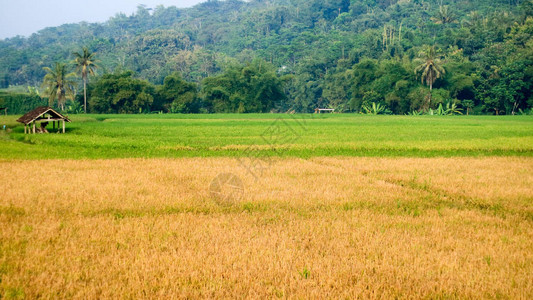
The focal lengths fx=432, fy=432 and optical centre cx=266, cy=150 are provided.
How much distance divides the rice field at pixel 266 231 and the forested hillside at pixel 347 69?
5308 centimetres

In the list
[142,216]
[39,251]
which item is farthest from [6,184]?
[39,251]

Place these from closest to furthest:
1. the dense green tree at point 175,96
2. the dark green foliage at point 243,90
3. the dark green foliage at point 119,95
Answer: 1. the dark green foliage at point 119,95
2. the dense green tree at point 175,96
3. the dark green foliage at point 243,90

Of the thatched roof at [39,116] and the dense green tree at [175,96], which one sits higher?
the dense green tree at [175,96]

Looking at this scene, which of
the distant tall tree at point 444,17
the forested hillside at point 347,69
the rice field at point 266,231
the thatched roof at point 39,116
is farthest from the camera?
the distant tall tree at point 444,17

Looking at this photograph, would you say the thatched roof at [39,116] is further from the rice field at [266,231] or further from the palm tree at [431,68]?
the palm tree at [431,68]

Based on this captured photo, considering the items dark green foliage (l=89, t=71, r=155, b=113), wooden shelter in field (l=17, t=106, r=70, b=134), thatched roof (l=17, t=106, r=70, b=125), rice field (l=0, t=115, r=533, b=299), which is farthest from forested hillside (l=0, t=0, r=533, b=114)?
rice field (l=0, t=115, r=533, b=299)

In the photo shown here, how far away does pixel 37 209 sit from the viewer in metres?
9.60

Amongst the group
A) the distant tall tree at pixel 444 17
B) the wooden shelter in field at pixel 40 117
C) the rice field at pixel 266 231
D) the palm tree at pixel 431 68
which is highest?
the distant tall tree at pixel 444 17

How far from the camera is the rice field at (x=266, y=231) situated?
5853 mm

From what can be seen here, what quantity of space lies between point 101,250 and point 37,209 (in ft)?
11.4

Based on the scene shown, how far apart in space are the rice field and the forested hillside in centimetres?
5308

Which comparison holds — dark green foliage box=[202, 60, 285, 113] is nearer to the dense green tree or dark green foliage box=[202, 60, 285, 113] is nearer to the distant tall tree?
the dense green tree

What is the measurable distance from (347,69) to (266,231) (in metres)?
79.1

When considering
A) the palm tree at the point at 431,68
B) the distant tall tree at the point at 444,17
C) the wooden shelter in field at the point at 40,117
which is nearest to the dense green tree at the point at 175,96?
the palm tree at the point at 431,68
